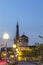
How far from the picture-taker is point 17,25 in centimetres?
12888

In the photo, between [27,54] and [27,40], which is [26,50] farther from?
[27,40]

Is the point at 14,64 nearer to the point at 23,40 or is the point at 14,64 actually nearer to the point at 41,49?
the point at 41,49

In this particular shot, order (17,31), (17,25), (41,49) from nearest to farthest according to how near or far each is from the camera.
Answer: (41,49), (17,31), (17,25)

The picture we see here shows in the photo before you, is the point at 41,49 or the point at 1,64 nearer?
the point at 1,64

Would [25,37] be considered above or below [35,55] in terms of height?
above

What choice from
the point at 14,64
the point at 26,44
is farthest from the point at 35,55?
the point at 14,64

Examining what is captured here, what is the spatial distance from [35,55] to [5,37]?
4872cm

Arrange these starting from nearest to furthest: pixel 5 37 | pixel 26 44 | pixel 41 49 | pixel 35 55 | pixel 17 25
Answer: pixel 5 37 < pixel 41 49 < pixel 35 55 < pixel 26 44 < pixel 17 25

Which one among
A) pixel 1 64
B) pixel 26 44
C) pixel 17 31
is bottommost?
pixel 1 64

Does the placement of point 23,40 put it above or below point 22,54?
above

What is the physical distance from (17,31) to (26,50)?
132ft

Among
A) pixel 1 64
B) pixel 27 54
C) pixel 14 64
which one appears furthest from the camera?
pixel 27 54

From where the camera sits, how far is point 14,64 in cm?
2409

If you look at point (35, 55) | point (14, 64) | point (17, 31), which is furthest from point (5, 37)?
point (17, 31)
